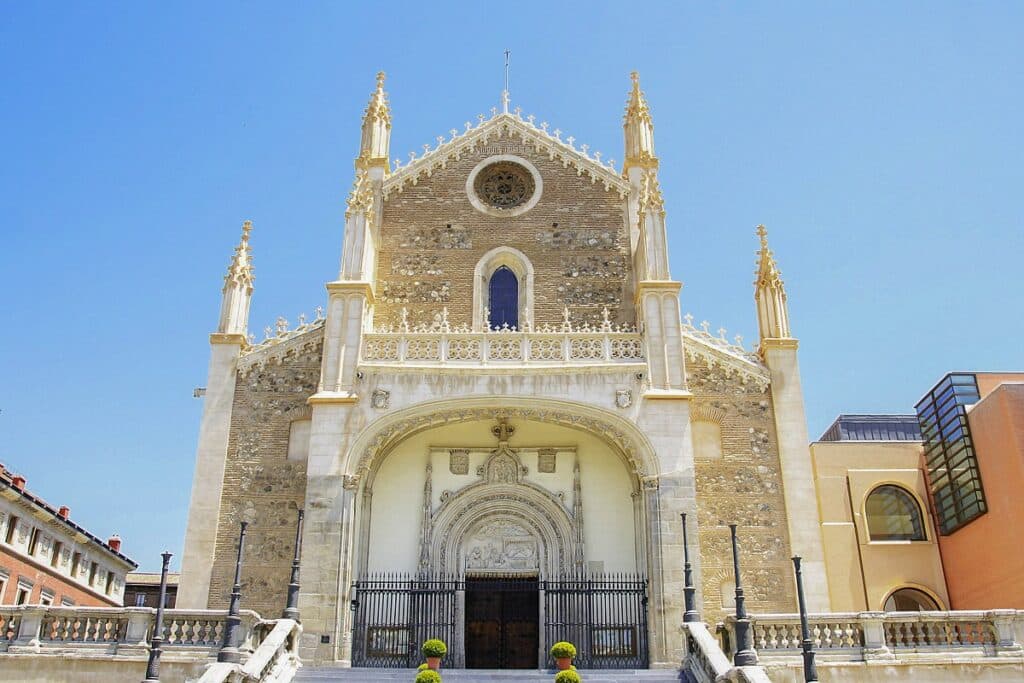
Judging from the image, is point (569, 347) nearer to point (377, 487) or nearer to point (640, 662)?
point (377, 487)

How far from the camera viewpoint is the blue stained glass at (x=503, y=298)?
27.5 meters

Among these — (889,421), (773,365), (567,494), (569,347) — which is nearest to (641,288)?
(569,347)

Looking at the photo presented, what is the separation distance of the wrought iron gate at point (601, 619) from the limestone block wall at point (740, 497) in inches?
68.1

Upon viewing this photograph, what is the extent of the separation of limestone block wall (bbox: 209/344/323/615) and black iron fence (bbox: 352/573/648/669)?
2380 mm

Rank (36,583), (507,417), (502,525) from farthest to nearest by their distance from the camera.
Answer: (36,583) → (502,525) → (507,417)

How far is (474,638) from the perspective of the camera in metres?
23.9

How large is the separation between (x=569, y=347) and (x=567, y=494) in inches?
156

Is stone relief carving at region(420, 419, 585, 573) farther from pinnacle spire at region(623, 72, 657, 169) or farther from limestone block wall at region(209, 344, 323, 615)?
pinnacle spire at region(623, 72, 657, 169)

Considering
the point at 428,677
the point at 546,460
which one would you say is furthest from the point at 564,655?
the point at 546,460

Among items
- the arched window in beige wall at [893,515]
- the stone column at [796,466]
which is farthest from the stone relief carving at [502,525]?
the arched window in beige wall at [893,515]

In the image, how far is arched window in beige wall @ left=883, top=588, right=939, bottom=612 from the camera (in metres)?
26.0

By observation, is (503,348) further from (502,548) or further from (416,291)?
(502,548)

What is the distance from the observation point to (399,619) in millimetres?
22953

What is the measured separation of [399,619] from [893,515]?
571 inches
